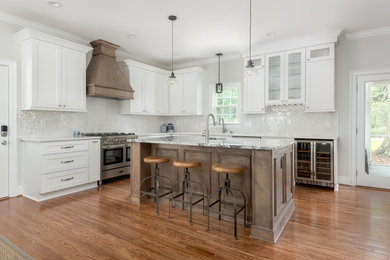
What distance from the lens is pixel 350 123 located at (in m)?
4.41

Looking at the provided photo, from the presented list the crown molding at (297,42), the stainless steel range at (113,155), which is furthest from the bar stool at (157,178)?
the crown molding at (297,42)

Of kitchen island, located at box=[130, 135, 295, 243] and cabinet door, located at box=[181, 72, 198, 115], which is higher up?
cabinet door, located at box=[181, 72, 198, 115]

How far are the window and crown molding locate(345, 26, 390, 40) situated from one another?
2444mm

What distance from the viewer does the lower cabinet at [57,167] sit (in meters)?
3.57

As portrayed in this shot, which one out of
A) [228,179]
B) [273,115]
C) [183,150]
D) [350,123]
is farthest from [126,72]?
[350,123]

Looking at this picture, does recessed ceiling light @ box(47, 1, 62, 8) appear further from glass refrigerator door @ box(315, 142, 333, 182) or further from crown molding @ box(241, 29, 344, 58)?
glass refrigerator door @ box(315, 142, 333, 182)

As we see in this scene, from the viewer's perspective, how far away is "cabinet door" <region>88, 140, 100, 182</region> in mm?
4234

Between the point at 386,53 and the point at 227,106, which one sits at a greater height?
the point at 386,53

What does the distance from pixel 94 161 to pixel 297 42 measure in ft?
15.0

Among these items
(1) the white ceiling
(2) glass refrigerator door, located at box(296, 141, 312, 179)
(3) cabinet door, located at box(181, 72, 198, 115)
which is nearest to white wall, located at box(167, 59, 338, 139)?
(3) cabinet door, located at box(181, 72, 198, 115)

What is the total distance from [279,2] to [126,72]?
11.7 ft

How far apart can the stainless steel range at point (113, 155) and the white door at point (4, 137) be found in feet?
4.10

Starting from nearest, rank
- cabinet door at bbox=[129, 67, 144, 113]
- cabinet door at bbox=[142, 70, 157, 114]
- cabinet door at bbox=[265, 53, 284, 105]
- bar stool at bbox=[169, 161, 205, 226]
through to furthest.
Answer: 1. bar stool at bbox=[169, 161, 205, 226]
2. cabinet door at bbox=[265, 53, 284, 105]
3. cabinet door at bbox=[129, 67, 144, 113]
4. cabinet door at bbox=[142, 70, 157, 114]

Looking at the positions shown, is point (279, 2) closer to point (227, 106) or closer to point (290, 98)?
point (290, 98)
